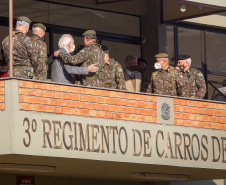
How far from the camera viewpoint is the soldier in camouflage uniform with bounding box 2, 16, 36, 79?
13.2 meters

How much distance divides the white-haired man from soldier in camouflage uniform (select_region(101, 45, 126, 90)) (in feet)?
3.10

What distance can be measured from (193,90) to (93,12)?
11.5ft

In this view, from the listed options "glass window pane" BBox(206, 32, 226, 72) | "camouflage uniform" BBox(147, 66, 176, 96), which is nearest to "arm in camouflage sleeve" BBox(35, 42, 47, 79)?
"camouflage uniform" BBox(147, 66, 176, 96)

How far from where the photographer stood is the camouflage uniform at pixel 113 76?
591 inches

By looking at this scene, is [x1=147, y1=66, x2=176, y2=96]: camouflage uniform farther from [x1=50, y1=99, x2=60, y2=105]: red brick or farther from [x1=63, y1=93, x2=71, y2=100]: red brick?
[x1=50, y1=99, x2=60, y2=105]: red brick

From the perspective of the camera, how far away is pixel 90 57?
555 inches

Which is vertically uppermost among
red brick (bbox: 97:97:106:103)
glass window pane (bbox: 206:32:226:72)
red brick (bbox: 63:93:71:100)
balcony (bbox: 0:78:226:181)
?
glass window pane (bbox: 206:32:226:72)

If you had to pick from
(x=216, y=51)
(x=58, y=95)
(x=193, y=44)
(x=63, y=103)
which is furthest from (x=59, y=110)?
(x=216, y=51)

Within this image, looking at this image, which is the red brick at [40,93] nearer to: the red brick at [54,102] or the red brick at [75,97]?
the red brick at [54,102]

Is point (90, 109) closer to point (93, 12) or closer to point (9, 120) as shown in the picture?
point (9, 120)

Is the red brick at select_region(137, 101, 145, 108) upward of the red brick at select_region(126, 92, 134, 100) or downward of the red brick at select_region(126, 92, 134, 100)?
downward

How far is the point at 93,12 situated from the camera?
60.5 ft

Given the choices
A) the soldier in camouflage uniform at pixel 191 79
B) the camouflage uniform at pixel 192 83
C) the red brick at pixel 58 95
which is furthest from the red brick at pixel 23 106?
the soldier in camouflage uniform at pixel 191 79

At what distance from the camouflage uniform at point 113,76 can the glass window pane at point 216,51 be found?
5.39 metres
